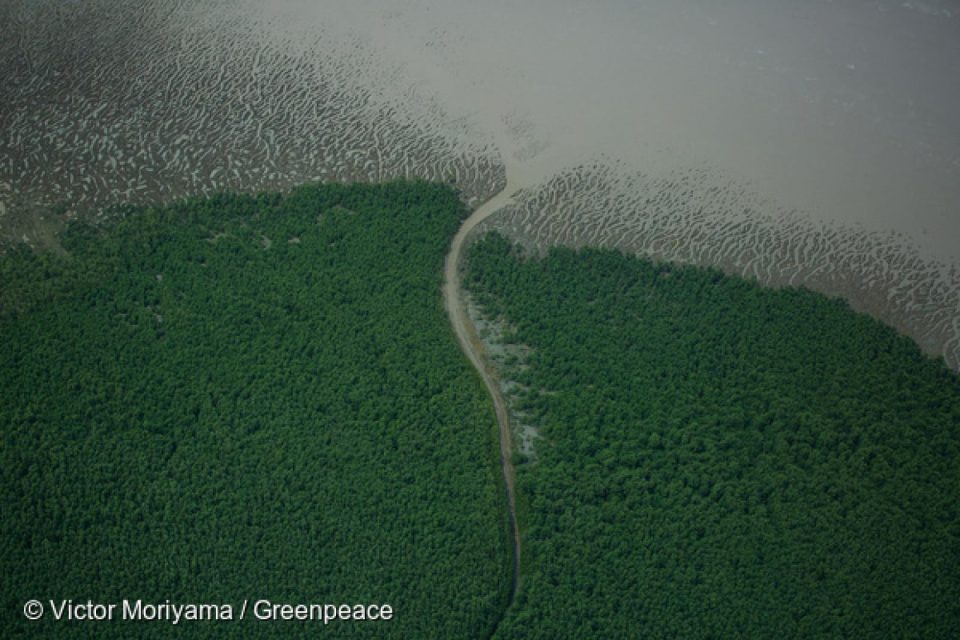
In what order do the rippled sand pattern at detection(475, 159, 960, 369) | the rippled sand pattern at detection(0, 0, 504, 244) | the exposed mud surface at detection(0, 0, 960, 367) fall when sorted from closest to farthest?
1. the rippled sand pattern at detection(475, 159, 960, 369)
2. the exposed mud surface at detection(0, 0, 960, 367)
3. the rippled sand pattern at detection(0, 0, 504, 244)

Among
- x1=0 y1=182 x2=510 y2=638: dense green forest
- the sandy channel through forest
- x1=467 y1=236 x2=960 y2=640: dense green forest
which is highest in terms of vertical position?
x1=467 y1=236 x2=960 y2=640: dense green forest

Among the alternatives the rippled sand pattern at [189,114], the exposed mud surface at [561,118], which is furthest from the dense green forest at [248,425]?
the exposed mud surface at [561,118]

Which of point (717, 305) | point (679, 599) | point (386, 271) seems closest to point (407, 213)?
point (386, 271)

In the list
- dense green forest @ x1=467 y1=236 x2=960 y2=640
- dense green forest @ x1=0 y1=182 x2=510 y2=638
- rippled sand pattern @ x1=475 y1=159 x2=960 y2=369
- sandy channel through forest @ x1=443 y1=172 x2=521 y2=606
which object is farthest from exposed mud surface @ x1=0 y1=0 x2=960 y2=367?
dense green forest @ x1=0 y1=182 x2=510 y2=638

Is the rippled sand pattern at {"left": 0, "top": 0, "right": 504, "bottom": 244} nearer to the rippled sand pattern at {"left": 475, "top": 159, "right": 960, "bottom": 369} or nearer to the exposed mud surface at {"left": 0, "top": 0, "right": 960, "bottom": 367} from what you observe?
the exposed mud surface at {"left": 0, "top": 0, "right": 960, "bottom": 367}

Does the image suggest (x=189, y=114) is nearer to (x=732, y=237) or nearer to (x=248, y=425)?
(x=248, y=425)

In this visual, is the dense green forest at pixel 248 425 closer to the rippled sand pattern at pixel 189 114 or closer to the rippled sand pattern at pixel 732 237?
the rippled sand pattern at pixel 189 114
